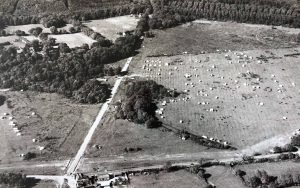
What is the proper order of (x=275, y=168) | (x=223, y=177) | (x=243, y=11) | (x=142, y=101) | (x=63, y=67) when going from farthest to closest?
(x=243, y=11) < (x=63, y=67) < (x=142, y=101) < (x=275, y=168) < (x=223, y=177)

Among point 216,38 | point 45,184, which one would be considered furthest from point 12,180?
point 216,38

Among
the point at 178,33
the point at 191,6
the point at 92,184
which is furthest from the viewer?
the point at 191,6

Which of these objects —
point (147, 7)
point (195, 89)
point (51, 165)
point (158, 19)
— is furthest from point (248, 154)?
point (147, 7)

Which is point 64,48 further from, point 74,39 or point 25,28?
point 25,28

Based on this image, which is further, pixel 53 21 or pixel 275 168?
pixel 53 21

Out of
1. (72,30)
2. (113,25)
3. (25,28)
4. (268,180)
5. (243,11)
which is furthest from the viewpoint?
(243,11)

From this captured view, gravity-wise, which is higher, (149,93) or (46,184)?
(149,93)

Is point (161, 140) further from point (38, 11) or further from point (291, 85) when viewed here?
point (38, 11)
